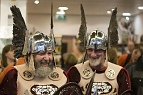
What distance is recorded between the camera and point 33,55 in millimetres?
3129

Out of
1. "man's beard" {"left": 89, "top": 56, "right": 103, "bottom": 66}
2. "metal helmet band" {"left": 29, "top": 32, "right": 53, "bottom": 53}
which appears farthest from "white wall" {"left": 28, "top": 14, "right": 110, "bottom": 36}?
"metal helmet band" {"left": 29, "top": 32, "right": 53, "bottom": 53}

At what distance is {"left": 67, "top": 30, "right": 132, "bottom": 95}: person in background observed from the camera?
3258mm

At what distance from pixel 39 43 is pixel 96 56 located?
53 cm

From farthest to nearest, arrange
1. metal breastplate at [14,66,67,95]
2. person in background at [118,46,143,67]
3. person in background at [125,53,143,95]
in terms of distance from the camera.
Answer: person in background at [118,46,143,67] → person in background at [125,53,143,95] → metal breastplate at [14,66,67,95]

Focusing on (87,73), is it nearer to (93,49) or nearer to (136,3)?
(93,49)

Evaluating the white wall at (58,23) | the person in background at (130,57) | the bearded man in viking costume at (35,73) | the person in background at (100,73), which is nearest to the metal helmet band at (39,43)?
the bearded man in viking costume at (35,73)

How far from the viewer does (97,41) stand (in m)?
3.30

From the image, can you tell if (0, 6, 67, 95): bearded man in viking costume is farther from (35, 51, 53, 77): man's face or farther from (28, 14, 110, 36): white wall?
(28, 14, 110, 36): white wall

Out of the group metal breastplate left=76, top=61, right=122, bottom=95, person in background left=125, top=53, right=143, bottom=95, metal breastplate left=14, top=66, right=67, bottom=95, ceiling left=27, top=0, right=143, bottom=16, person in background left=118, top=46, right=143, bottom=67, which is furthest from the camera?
person in background left=118, top=46, right=143, bottom=67

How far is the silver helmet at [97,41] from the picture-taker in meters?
3.29

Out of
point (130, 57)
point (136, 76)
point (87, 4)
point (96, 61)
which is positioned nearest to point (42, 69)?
point (96, 61)

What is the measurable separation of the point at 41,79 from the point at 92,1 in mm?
1308

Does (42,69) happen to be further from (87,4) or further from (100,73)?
(87,4)

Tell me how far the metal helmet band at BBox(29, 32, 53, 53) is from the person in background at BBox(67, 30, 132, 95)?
1.26ft
